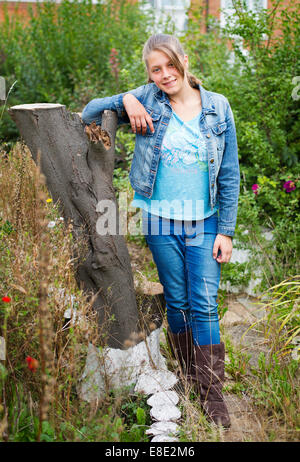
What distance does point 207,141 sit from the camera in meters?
2.44

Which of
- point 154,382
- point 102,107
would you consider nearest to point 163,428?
point 154,382

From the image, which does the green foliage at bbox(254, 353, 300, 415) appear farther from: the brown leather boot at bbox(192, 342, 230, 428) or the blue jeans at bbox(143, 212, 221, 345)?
the blue jeans at bbox(143, 212, 221, 345)

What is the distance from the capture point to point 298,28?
446 centimetres

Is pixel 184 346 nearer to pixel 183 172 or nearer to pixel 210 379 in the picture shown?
pixel 210 379

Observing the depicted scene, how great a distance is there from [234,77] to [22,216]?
10.1 ft

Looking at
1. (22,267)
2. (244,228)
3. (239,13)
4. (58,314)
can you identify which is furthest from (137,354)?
(239,13)

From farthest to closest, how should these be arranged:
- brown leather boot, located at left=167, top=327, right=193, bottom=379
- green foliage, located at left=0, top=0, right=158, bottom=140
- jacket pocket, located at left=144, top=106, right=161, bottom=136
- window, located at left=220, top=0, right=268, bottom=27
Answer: green foliage, located at left=0, top=0, right=158, bottom=140 → window, located at left=220, top=0, right=268, bottom=27 → brown leather boot, located at left=167, top=327, right=193, bottom=379 → jacket pocket, located at left=144, top=106, right=161, bottom=136

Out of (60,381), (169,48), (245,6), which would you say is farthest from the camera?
(245,6)

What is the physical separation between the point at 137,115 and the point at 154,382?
4.89ft

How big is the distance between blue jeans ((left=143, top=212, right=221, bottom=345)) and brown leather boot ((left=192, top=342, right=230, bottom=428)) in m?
0.05

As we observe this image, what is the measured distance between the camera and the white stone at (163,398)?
8.09 feet

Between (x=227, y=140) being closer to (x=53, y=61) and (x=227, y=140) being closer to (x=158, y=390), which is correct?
(x=158, y=390)

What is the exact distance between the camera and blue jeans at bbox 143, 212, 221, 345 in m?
2.51

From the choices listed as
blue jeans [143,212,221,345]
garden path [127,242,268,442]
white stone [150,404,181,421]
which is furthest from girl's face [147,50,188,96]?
white stone [150,404,181,421]
